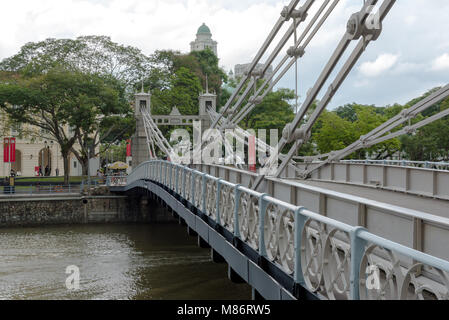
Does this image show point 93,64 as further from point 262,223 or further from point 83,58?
point 262,223

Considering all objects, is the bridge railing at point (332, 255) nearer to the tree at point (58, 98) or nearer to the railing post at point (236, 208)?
the railing post at point (236, 208)

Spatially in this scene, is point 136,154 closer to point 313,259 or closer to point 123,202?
point 123,202

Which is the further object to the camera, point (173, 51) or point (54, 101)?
point (173, 51)

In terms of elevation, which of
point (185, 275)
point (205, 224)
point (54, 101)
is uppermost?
point (54, 101)

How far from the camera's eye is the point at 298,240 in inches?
227

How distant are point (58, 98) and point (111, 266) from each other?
19143 millimetres

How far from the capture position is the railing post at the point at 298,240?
18.8ft

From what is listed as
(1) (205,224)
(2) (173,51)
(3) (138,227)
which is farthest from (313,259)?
(2) (173,51)

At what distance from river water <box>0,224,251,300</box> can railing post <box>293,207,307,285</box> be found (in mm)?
10793

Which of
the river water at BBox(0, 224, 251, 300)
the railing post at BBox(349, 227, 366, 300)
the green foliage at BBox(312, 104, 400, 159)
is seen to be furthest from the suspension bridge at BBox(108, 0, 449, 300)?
the green foliage at BBox(312, 104, 400, 159)

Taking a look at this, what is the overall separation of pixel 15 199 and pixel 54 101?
8.31 m
